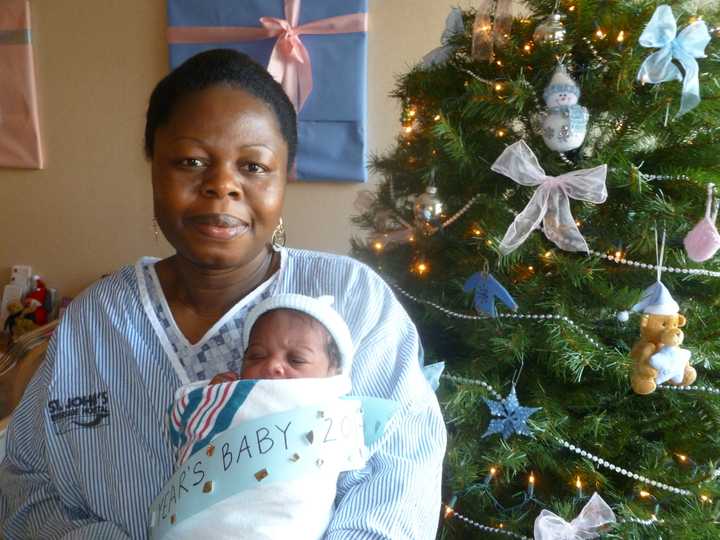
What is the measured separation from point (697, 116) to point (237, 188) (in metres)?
0.79

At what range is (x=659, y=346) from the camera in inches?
39.4

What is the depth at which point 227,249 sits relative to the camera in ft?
3.10

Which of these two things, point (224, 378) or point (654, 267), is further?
point (654, 267)

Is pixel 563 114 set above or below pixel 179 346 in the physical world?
above

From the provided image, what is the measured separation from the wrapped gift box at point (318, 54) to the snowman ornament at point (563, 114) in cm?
114

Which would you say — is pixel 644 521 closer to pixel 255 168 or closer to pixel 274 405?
pixel 274 405

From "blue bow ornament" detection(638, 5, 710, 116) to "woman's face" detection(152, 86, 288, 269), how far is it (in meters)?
0.64

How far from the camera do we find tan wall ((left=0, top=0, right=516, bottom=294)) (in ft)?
6.94

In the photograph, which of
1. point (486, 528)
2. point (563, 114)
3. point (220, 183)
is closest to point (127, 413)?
point (220, 183)

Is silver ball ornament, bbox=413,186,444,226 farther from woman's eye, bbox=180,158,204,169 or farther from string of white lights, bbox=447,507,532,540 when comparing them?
string of white lights, bbox=447,507,532,540

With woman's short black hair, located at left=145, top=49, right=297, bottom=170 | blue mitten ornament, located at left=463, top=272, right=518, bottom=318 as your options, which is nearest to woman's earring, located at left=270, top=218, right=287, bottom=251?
woman's short black hair, located at left=145, top=49, right=297, bottom=170

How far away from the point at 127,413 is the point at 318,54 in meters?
1.52

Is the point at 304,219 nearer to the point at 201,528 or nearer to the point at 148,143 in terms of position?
the point at 148,143

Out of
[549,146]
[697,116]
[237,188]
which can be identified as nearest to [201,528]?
[237,188]
